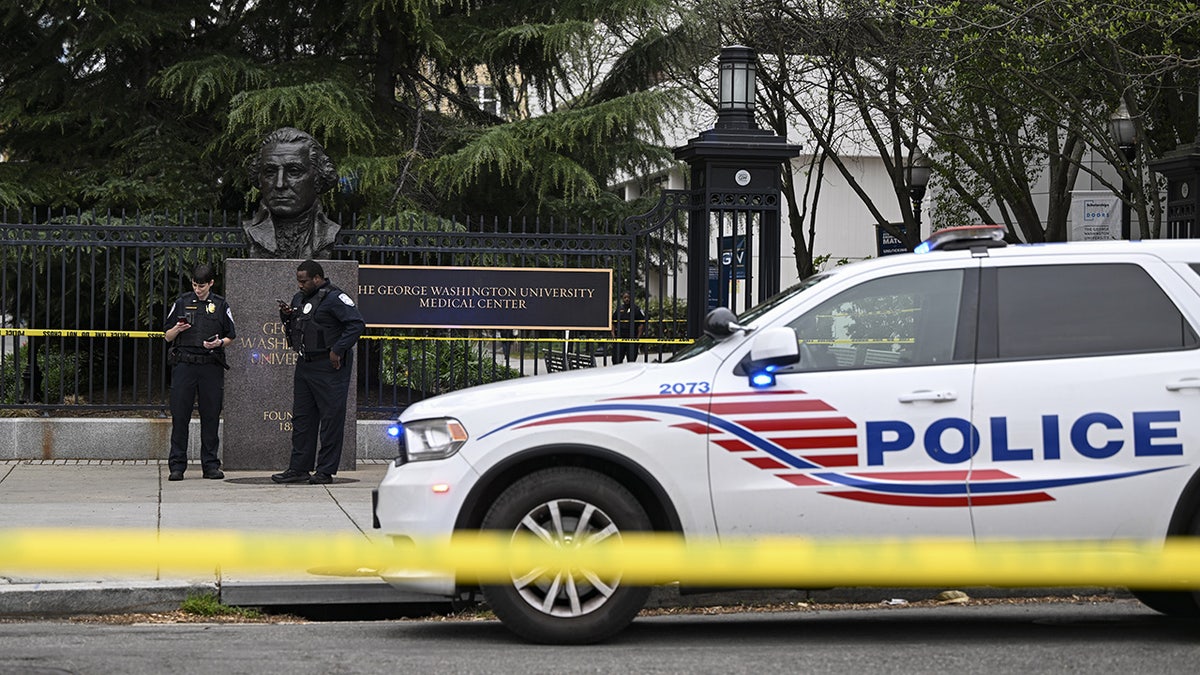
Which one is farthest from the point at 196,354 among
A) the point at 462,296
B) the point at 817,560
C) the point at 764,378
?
the point at 817,560

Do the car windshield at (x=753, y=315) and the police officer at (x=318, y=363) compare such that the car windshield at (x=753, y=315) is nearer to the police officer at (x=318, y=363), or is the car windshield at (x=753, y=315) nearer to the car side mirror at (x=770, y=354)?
the car side mirror at (x=770, y=354)

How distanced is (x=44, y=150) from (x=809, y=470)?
49.0ft

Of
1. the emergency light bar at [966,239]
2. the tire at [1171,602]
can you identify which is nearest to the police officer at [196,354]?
the emergency light bar at [966,239]

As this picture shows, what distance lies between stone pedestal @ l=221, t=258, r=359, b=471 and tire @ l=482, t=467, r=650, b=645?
22.7 ft

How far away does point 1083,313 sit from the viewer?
703 cm

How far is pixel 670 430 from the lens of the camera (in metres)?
6.79

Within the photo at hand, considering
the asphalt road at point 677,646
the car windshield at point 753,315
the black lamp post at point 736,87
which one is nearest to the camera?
the asphalt road at point 677,646

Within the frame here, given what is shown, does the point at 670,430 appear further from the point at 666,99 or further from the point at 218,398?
the point at 666,99

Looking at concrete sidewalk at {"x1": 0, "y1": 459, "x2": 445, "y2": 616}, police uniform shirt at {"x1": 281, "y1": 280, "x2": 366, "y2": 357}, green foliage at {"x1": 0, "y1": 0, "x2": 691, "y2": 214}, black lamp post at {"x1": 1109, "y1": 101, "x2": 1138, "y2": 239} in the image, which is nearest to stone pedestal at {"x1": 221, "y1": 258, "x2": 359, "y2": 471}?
concrete sidewalk at {"x1": 0, "y1": 459, "x2": 445, "y2": 616}

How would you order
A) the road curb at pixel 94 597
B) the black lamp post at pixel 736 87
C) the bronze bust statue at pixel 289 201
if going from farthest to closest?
the bronze bust statue at pixel 289 201 → the black lamp post at pixel 736 87 → the road curb at pixel 94 597

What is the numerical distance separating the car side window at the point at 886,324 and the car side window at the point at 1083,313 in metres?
0.23

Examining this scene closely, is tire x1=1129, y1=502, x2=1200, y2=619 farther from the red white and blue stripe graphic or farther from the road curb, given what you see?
the road curb

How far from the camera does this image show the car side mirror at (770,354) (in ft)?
22.1

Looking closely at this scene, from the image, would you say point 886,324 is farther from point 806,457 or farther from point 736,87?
point 736,87
